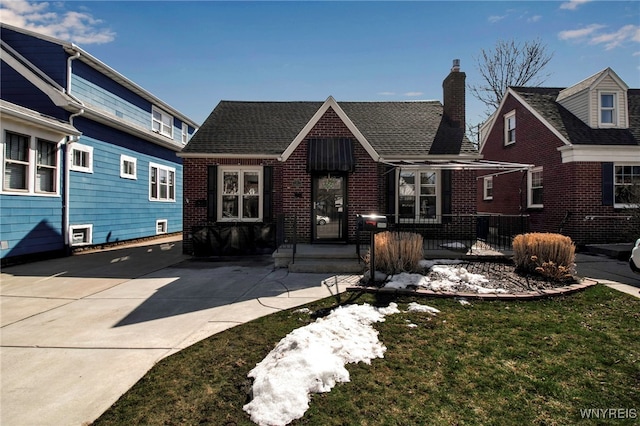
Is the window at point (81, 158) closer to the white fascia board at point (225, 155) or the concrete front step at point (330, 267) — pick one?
the white fascia board at point (225, 155)

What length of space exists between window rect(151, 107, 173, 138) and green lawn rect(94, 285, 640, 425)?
52.1ft

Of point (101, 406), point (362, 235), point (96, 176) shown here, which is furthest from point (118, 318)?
point (96, 176)

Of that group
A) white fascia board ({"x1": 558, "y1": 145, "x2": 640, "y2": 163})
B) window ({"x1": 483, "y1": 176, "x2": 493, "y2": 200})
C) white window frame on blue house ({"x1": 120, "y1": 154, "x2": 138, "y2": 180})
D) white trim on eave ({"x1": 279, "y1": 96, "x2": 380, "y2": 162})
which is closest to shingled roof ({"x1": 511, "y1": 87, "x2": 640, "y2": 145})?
white fascia board ({"x1": 558, "y1": 145, "x2": 640, "y2": 163})

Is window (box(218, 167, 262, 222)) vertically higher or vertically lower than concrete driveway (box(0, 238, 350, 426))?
higher

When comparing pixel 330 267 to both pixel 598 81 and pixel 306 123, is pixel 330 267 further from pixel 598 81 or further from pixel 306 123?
pixel 598 81

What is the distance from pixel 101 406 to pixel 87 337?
6.25 ft

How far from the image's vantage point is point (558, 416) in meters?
2.64

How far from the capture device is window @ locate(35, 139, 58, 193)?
32.1 ft

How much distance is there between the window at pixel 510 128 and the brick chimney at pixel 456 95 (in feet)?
16.0

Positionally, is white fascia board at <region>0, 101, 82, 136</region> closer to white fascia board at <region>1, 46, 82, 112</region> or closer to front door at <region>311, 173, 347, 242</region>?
white fascia board at <region>1, 46, 82, 112</region>

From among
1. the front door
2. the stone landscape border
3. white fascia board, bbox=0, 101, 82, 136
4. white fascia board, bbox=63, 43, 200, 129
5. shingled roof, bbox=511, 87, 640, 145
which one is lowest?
the stone landscape border

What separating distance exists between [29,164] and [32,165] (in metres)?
0.07

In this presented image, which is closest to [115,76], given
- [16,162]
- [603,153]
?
[16,162]

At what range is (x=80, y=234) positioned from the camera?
452 inches
